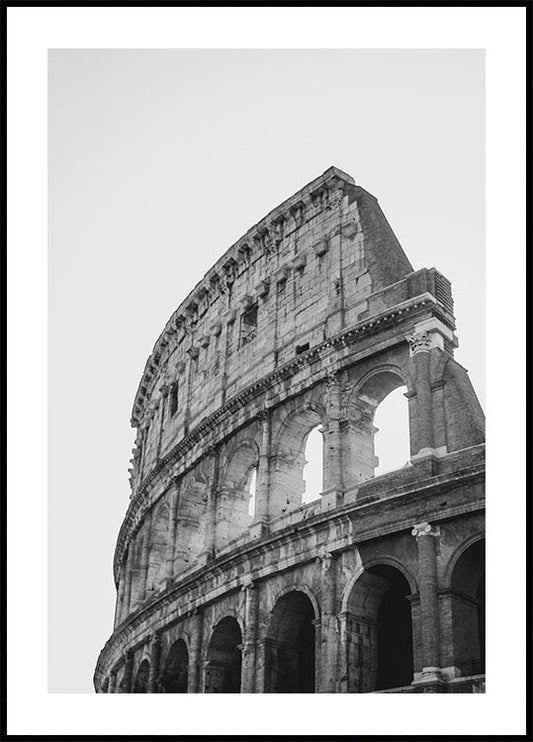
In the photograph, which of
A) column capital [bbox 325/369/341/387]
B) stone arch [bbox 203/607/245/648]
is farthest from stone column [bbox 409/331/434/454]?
stone arch [bbox 203/607/245/648]

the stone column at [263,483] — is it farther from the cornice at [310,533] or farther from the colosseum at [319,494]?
the cornice at [310,533]

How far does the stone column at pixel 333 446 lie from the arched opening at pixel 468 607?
3339 mm

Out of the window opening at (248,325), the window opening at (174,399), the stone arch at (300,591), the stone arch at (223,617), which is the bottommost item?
the stone arch at (223,617)

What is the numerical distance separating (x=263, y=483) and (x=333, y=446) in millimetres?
2293

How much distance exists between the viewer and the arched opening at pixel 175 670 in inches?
899

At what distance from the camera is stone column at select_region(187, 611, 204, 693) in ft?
68.6

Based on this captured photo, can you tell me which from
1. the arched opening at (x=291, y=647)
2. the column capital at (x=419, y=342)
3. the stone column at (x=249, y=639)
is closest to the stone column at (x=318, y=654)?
the arched opening at (x=291, y=647)

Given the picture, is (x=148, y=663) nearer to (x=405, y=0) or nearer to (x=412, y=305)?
(x=412, y=305)

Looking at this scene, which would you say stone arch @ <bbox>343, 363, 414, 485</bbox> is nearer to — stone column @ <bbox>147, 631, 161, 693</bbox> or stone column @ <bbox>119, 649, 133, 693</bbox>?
stone column @ <bbox>147, 631, 161, 693</bbox>

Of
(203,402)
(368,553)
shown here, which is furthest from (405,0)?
(203,402)

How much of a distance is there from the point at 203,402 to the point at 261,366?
3.37m

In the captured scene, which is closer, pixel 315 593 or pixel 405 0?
pixel 405 0

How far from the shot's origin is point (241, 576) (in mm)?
20219

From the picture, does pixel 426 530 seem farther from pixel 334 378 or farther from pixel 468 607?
pixel 334 378
